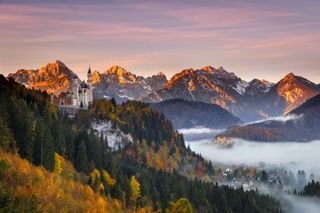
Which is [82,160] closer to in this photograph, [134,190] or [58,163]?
[58,163]

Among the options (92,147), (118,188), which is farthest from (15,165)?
(92,147)

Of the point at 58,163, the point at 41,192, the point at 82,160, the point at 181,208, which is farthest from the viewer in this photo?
the point at 181,208

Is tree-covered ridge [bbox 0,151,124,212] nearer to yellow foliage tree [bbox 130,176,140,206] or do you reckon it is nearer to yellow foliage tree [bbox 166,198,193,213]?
yellow foliage tree [bbox 130,176,140,206]

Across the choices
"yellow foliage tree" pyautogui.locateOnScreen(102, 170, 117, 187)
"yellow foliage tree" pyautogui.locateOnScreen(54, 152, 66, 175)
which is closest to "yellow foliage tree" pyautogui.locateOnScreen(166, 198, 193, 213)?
"yellow foliage tree" pyautogui.locateOnScreen(102, 170, 117, 187)

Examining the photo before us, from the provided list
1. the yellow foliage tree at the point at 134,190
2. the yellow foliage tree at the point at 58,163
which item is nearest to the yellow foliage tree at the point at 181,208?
the yellow foliage tree at the point at 134,190

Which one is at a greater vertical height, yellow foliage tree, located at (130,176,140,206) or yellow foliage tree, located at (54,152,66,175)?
yellow foliage tree, located at (54,152,66,175)

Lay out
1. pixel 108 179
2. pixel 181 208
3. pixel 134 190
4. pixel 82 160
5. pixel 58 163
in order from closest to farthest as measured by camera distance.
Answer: pixel 58 163 < pixel 108 179 < pixel 82 160 < pixel 181 208 < pixel 134 190

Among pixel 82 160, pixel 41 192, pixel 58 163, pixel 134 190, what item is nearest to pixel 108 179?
pixel 82 160

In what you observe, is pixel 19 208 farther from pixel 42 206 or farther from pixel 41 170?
pixel 41 170

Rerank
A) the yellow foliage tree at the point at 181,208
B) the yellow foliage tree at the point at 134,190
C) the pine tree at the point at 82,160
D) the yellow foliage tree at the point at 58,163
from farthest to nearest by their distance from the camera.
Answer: the yellow foliage tree at the point at 181,208 → the yellow foliage tree at the point at 134,190 → the pine tree at the point at 82,160 → the yellow foliage tree at the point at 58,163

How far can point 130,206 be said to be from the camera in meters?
183

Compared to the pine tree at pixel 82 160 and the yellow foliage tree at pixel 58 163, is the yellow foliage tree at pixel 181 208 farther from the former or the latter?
the yellow foliage tree at pixel 58 163

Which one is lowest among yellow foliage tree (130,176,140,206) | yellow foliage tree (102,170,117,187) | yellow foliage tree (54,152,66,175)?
yellow foliage tree (130,176,140,206)

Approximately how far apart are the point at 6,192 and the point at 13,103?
78.0m
